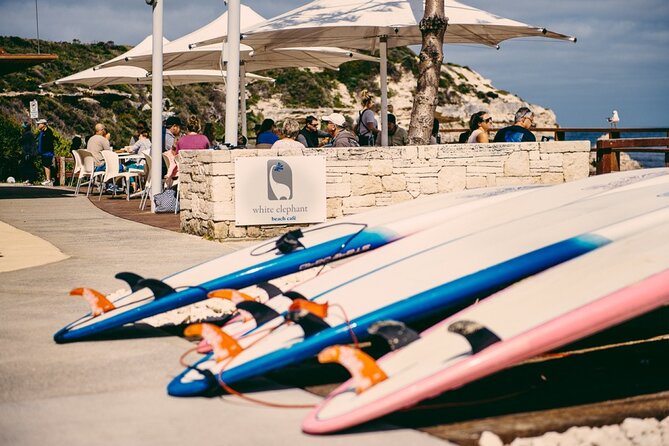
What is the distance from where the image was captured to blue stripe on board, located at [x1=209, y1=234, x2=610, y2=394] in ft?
13.6

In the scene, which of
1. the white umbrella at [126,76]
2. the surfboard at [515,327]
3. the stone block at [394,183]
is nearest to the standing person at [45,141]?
the white umbrella at [126,76]

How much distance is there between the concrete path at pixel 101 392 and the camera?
354cm

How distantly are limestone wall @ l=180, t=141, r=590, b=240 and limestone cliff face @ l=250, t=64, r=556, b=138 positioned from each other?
41.2 metres

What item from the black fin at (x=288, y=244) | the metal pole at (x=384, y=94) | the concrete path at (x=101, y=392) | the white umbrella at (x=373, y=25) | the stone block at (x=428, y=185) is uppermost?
the white umbrella at (x=373, y=25)

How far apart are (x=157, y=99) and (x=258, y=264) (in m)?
9.87

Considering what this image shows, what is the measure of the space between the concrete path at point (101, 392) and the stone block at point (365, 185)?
10.2 feet

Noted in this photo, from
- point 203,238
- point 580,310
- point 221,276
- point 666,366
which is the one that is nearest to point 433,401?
point 580,310

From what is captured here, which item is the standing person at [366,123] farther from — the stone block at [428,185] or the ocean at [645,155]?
the ocean at [645,155]

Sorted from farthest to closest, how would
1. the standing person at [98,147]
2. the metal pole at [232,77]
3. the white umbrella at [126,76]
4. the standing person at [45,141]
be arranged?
the standing person at [45,141]
the white umbrella at [126,76]
the standing person at [98,147]
the metal pole at [232,77]

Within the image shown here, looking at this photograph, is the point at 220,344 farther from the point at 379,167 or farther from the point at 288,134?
the point at 288,134

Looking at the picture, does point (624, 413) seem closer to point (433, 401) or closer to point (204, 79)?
point (433, 401)

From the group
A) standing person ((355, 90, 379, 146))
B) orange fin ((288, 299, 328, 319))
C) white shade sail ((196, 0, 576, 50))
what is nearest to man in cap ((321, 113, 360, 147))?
standing person ((355, 90, 379, 146))

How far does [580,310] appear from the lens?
3.84 meters

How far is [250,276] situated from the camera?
551 cm
